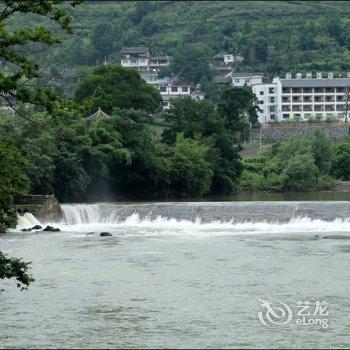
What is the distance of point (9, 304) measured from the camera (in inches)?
1266

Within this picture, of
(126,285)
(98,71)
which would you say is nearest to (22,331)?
(126,285)

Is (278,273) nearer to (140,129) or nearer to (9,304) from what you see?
(9,304)

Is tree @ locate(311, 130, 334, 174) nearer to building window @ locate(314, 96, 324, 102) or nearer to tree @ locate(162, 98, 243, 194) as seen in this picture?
tree @ locate(162, 98, 243, 194)

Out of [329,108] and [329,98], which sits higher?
[329,98]

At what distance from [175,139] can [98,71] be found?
909cm

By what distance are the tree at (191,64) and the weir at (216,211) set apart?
9920cm

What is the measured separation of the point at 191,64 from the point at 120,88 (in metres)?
72.8

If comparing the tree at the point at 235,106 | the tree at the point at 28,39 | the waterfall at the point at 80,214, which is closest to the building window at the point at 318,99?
the tree at the point at 235,106

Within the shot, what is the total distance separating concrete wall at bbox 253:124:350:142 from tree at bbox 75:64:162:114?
26.7 meters

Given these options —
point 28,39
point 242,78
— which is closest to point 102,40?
point 242,78

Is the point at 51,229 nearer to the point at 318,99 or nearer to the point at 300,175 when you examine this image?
the point at 300,175

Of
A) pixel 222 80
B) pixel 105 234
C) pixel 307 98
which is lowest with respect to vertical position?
pixel 105 234

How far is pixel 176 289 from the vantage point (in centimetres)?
3441

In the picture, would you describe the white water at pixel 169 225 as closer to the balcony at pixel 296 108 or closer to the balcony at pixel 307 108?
the balcony at pixel 296 108
